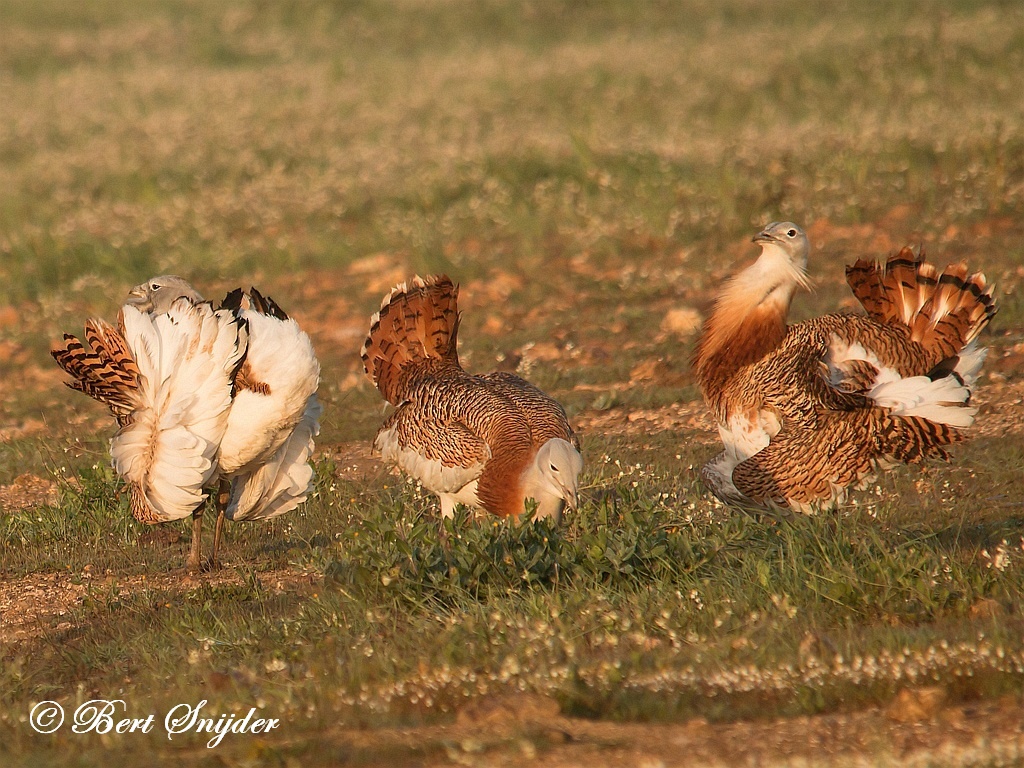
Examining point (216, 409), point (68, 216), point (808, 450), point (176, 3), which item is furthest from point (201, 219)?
point (176, 3)

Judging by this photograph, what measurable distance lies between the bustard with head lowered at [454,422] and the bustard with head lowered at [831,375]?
763 mm

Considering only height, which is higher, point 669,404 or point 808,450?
point 808,450

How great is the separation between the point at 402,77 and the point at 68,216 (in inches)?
249

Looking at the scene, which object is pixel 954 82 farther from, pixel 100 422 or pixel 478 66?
pixel 100 422

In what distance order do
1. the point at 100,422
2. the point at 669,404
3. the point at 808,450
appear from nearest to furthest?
1. the point at 808,450
2. the point at 669,404
3. the point at 100,422

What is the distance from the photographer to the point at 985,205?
10.6 meters

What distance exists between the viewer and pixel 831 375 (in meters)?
6.00

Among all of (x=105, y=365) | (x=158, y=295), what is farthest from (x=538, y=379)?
(x=105, y=365)

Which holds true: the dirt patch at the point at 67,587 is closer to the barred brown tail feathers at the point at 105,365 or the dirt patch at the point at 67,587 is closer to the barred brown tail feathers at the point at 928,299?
the barred brown tail feathers at the point at 105,365

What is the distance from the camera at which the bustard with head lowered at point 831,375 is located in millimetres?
5715

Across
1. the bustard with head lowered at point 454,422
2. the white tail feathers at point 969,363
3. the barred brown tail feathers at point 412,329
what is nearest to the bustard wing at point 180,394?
the bustard with head lowered at point 454,422

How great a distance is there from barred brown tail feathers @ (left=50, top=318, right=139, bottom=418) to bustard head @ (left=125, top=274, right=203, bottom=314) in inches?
9.2

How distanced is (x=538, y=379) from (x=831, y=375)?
10.3ft

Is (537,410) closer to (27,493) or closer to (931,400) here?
(931,400)
